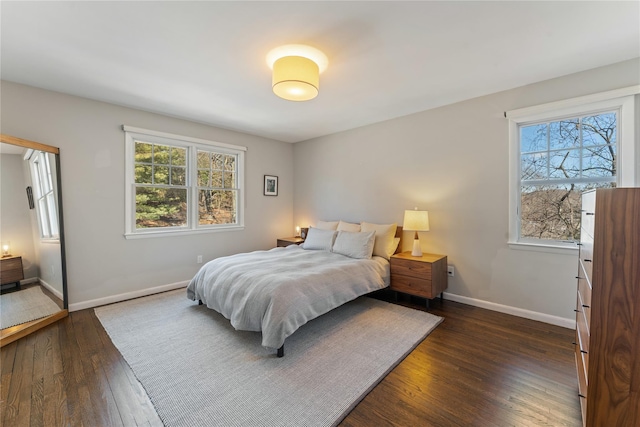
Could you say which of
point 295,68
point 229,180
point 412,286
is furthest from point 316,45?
point 229,180

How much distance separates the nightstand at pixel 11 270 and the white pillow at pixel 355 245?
3324mm

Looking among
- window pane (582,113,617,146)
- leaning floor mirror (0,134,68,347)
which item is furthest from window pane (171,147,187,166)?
window pane (582,113,617,146)

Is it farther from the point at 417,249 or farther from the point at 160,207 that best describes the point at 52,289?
the point at 417,249

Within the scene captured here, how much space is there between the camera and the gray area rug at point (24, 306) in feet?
7.86

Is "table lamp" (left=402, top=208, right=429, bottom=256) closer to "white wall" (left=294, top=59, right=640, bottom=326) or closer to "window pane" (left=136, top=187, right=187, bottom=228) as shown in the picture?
"white wall" (left=294, top=59, right=640, bottom=326)

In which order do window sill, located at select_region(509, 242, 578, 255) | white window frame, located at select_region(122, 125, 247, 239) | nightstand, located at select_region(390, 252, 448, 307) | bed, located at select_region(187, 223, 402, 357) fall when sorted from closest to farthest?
bed, located at select_region(187, 223, 402, 357)
window sill, located at select_region(509, 242, 578, 255)
nightstand, located at select_region(390, 252, 448, 307)
white window frame, located at select_region(122, 125, 247, 239)

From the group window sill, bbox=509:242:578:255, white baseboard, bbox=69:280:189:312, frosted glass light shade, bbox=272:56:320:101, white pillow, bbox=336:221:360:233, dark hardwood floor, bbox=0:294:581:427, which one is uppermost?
frosted glass light shade, bbox=272:56:320:101

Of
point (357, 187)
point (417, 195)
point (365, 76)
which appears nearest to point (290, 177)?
point (357, 187)

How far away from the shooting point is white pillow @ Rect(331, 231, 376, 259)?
11.2ft

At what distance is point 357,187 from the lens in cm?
438

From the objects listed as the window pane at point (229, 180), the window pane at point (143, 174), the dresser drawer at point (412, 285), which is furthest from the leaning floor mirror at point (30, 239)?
the dresser drawer at point (412, 285)

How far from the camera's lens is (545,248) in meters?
2.74

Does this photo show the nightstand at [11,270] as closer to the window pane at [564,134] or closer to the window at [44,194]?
the window at [44,194]

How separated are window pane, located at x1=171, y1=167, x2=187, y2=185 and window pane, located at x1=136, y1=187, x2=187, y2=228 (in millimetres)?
107
